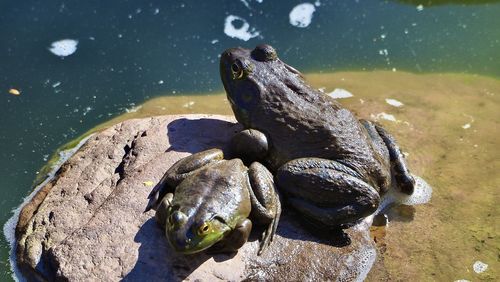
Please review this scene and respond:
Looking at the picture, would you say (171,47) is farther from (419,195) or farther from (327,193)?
(327,193)

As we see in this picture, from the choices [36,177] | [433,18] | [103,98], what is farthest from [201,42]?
[433,18]

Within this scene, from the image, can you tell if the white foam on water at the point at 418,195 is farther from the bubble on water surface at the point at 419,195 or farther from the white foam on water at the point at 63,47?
the white foam on water at the point at 63,47

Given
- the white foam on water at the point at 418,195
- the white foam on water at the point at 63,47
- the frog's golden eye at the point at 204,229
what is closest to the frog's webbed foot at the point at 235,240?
the frog's golden eye at the point at 204,229

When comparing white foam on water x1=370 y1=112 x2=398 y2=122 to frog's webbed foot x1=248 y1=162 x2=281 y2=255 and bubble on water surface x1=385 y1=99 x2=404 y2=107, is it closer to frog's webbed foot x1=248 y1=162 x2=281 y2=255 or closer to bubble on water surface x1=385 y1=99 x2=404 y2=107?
bubble on water surface x1=385 y1=99 x2=404 y2=107

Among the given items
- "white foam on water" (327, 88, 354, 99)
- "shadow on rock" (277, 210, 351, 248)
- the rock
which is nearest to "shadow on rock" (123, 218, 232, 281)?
the rock

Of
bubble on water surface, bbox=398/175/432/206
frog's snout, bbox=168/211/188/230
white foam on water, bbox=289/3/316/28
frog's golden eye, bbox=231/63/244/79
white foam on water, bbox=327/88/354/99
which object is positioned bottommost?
bubble on water surface, bbox=398/175/432/206
